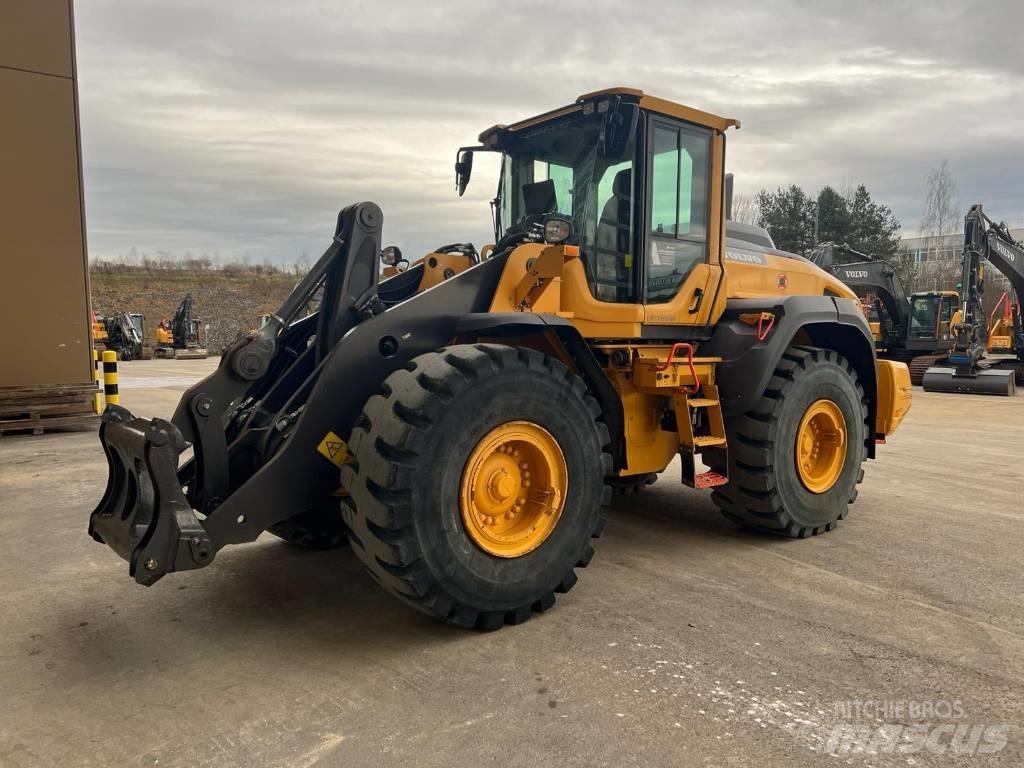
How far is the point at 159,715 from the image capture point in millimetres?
2805

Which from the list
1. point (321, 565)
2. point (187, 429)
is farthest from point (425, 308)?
point (321, 565)

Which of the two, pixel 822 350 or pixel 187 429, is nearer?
pixel 187 429

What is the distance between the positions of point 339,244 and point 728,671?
9.29 ft

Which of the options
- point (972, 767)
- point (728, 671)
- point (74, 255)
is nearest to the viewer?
point (972, 767)

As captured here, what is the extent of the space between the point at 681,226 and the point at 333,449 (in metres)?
2.76

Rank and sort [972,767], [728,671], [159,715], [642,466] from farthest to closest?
[642,466] → [728,671] → [159,715] → [972,767]

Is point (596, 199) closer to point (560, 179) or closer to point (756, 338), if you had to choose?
point (560, 179)

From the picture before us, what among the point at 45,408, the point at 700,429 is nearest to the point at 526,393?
the point at 700,429

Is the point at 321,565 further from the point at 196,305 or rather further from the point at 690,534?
the point at 196,305

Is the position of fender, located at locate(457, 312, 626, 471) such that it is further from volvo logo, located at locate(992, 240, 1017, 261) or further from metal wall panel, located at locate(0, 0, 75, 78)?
volvo logo, located at locate(992, 240, 1017, 261)

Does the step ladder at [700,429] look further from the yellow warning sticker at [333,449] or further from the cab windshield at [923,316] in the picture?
the cab windshield at [923,316]

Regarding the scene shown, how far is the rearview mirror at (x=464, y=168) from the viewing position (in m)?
5.47

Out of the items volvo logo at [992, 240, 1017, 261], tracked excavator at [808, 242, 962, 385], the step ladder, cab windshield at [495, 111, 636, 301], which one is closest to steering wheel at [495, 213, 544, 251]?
cab windshield at [495, 111, 636, 301]

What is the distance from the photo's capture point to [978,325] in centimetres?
1723
